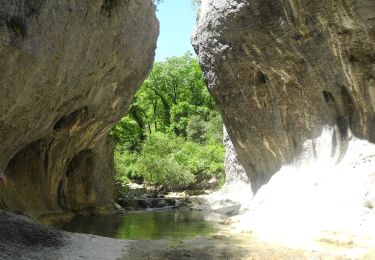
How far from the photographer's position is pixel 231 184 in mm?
23922

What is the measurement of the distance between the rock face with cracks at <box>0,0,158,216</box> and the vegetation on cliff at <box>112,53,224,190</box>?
8.43 meters

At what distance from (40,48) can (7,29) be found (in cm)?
93

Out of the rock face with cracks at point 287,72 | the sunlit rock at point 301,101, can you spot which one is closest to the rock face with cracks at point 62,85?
the rock face with cracks at point 287,72

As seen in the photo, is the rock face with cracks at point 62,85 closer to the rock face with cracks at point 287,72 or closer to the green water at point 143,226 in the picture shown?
the green water at point 143,226

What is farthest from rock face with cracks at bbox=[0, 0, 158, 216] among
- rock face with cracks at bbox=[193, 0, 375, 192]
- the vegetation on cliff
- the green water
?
the vegetation on cliff

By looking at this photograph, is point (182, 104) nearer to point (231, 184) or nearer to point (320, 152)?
point (231, 184)

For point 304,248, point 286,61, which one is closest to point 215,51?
point 286,61

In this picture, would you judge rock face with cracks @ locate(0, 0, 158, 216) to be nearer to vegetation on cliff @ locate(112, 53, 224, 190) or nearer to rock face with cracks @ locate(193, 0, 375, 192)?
rock face with cracks @ locate(193, 0, 375, 192)

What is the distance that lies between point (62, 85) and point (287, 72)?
7.40m

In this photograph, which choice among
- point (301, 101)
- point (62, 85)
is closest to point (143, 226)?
point (62, 85)

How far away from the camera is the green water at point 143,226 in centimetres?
1268

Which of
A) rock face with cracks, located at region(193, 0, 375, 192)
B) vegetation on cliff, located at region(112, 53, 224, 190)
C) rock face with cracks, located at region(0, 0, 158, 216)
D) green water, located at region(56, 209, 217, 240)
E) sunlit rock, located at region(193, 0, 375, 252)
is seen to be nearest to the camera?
rock face with cracks, located at region(0, 0, 158, 216)

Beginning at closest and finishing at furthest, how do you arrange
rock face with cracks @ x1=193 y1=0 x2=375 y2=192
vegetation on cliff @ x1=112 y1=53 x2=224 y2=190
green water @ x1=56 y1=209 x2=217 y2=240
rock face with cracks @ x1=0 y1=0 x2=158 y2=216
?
rock face with cracks @ x1=0 y1=0 x2=158 y2=216 < rock face with cracks @ x1=193 y1=0 x2=375 y2=192 < green water @ x1=56 y1=209 x2=217 y2=240 < vegetation on cliff @ x1=112 y1=53 x2=224 y2=190

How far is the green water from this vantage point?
12.7 meters
